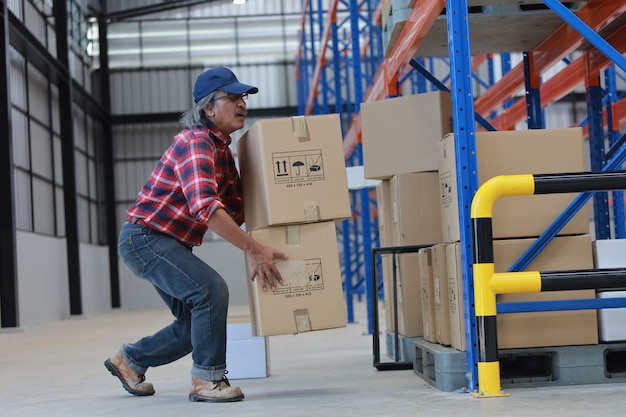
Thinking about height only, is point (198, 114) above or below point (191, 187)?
above

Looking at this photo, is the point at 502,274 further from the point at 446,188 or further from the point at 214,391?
the point at 214,391

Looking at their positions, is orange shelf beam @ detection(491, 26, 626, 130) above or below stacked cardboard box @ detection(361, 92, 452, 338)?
above

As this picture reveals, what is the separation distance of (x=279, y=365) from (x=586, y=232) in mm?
3014

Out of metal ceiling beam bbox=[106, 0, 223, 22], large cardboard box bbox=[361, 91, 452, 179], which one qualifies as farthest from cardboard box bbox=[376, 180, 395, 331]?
metal ceiling beam bbox=[106, 0, 223, 22]

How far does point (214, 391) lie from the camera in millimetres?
4457

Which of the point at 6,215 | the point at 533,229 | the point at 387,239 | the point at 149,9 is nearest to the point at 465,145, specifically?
the point at 533,229

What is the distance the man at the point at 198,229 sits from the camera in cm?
423

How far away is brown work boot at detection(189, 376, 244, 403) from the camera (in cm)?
446

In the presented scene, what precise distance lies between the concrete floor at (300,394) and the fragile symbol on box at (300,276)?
22.2 inches

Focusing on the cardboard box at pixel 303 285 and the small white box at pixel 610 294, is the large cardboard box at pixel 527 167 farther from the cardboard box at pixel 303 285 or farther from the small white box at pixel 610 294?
the cardboard box at pixel 303 285

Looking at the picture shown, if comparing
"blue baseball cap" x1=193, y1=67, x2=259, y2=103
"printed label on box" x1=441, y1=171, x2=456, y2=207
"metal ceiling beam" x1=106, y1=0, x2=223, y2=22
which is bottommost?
"printed label on box" x1=441, y1=171, x2=456, y2=207

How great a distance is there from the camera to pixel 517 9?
5.19 meters

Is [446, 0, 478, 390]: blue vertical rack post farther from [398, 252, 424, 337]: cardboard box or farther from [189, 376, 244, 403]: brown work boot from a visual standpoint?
[398, 252, 424, 337]: cardboard box

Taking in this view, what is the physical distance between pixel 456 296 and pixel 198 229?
1382 millimetres
